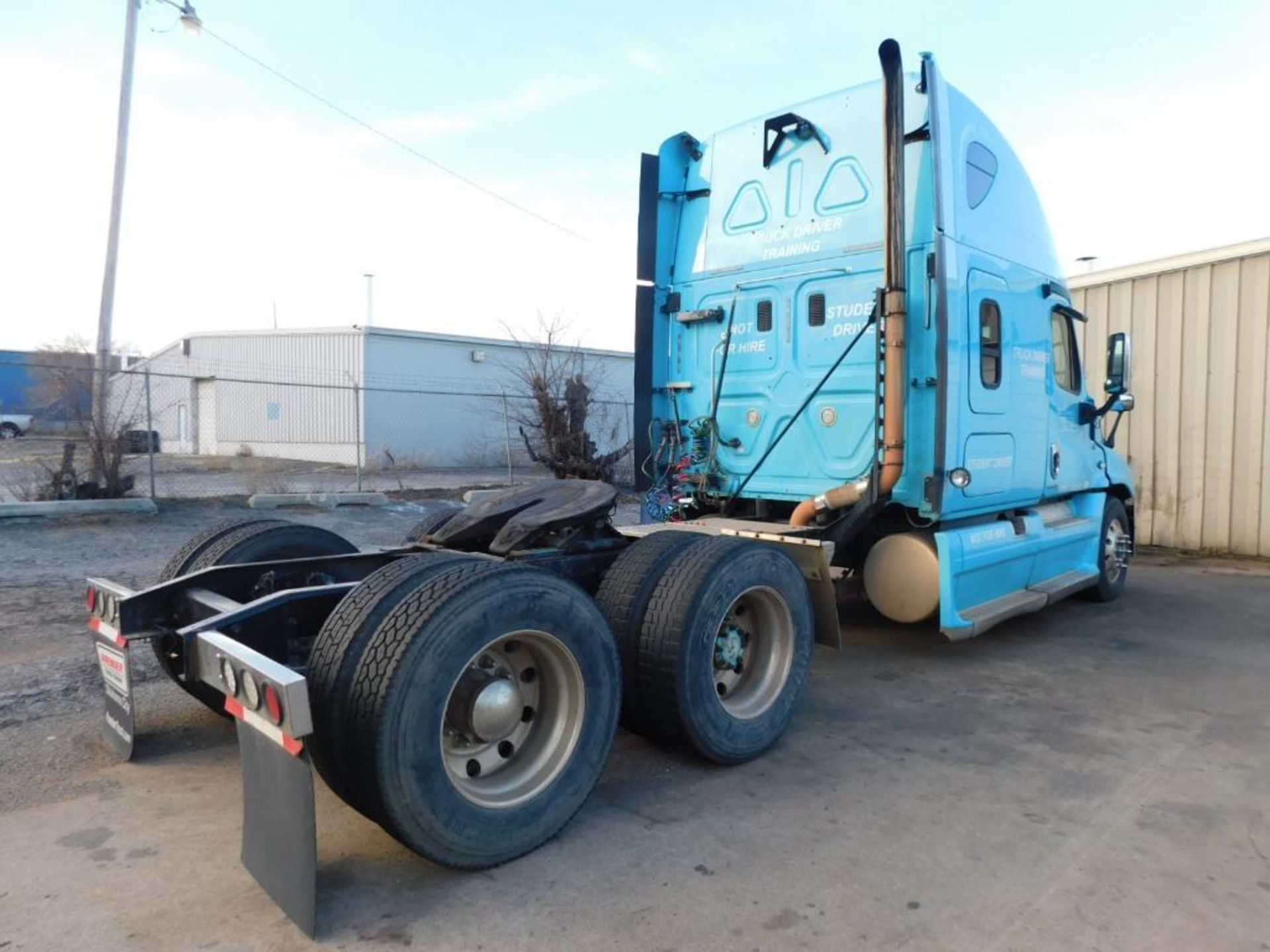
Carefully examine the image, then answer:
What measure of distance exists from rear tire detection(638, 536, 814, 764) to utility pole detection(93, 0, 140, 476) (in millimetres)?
10726

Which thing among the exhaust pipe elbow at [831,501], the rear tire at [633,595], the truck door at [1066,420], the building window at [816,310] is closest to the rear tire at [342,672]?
the rear tire at [633,595]

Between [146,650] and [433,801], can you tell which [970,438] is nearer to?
[433,801]

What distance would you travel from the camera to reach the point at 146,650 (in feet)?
18.2

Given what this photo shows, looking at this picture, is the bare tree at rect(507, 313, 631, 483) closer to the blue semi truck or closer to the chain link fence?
the chain link fence

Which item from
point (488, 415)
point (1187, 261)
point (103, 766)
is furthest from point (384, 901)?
point (488, 415)

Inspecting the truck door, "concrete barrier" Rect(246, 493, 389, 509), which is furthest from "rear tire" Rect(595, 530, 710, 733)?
"concrete barrier" Rect(246, 493, 389, 509)

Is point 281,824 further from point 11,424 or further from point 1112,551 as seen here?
point 11,424

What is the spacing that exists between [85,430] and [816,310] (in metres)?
10.1

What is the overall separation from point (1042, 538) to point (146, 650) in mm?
6401

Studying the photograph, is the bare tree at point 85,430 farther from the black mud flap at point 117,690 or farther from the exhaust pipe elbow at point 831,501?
the exhaust pipe elbow at point 831,501

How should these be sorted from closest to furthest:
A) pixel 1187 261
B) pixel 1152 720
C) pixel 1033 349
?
pixel 1152 720 → pixel 1033 349 → pixel 1187 261

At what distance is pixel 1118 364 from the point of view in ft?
23.8

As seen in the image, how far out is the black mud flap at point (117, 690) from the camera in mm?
3516

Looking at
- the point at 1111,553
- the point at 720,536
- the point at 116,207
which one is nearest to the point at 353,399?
the point at 116,207
